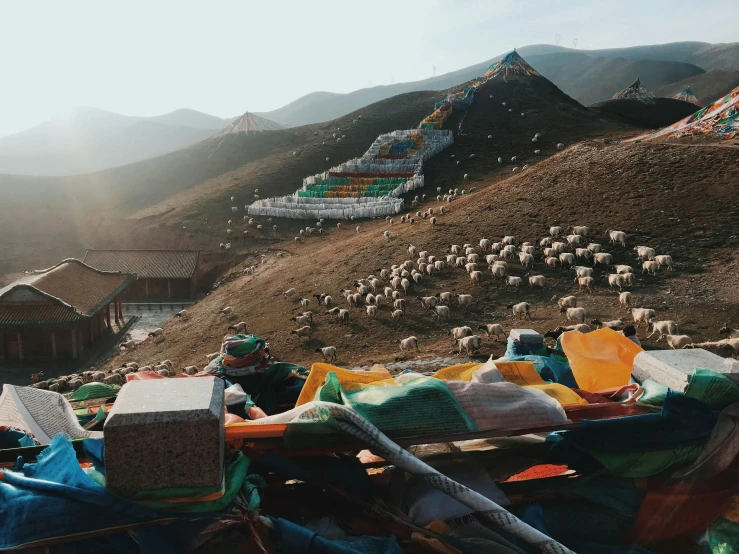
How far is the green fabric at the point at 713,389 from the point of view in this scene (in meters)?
4.28

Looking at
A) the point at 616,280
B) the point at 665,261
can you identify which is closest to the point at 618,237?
the point at 665,261

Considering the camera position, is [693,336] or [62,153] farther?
[62,153]

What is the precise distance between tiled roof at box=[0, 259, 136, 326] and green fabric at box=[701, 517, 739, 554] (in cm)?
2631

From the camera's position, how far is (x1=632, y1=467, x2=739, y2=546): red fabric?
4.14 m

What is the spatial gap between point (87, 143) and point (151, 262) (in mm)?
135693

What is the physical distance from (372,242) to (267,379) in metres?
22.9

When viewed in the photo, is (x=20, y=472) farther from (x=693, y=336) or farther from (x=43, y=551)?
(x=693, y=336)

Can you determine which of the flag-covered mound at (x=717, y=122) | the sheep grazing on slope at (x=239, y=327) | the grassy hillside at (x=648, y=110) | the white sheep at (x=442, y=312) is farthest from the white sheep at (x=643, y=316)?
the grassy hillside at (x=648, y=110)

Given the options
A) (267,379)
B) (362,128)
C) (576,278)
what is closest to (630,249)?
(576,278)

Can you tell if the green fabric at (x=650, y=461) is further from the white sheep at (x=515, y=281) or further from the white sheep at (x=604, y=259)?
the white sheep at (x=604, y=259)

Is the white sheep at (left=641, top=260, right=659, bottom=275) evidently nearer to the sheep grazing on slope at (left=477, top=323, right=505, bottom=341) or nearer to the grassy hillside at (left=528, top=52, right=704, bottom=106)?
the sheep grazing on slope at (left=477, top=323, right=505, bottom=341)

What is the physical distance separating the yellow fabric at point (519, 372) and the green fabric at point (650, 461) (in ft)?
5.17

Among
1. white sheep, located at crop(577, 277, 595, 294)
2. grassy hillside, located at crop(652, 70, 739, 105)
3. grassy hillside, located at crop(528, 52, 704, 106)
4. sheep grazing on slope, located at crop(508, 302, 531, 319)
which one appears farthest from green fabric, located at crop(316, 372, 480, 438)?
grassy hillside, located at crop(528, 52, 704, 106)

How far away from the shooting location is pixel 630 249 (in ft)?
68.6
